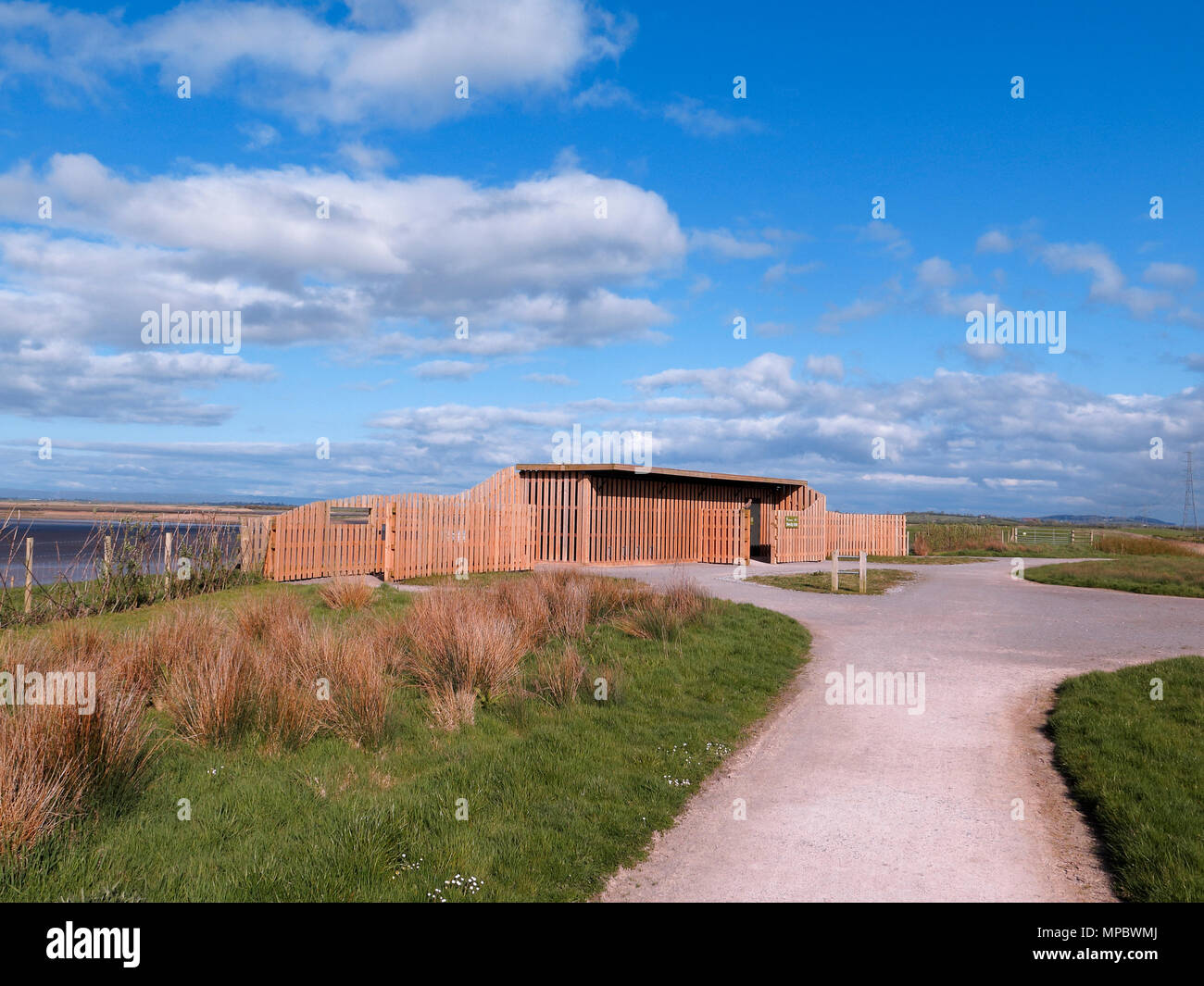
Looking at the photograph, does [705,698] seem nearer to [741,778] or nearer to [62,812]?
[741,778]

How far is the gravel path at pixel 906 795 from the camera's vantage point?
4582 mm

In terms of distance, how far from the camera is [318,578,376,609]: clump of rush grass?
552 inches

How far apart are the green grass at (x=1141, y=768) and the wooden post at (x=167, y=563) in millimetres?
15901

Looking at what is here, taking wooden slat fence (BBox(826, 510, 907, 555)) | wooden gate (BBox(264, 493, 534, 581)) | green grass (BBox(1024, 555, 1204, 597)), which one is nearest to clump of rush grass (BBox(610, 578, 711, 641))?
wooden gate (BBox(264, 493, 534, 581))

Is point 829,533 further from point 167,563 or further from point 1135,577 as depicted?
point 167,563

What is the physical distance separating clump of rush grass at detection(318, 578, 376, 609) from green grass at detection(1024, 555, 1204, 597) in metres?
18.9

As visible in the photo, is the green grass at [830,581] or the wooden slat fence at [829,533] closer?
the green grass at [830,581]

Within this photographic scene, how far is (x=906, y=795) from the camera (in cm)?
604

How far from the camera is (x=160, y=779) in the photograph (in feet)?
18.0

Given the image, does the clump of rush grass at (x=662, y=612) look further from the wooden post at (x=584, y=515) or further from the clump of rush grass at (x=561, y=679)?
the wooden post at (x=584, y=515)

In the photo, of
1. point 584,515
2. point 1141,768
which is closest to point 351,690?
point 1141,768

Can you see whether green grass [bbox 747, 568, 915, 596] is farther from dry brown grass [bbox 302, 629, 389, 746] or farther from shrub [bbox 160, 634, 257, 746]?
shrub [bbox 160, 634, 257, 746]

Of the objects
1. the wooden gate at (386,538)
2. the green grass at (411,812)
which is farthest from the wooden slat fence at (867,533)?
the green grass at (411,812)

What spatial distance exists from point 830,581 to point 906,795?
16095 millimetres
